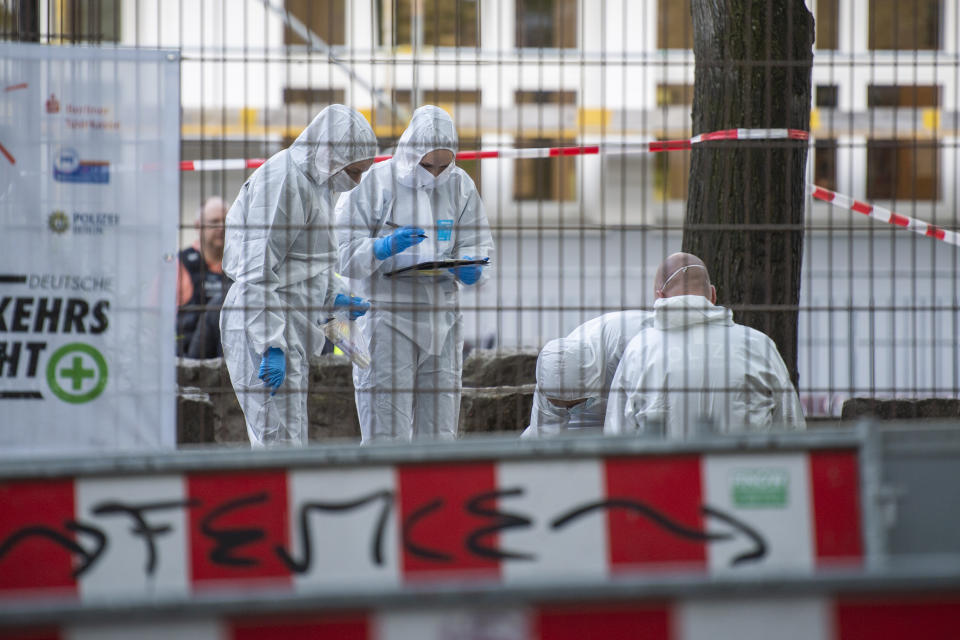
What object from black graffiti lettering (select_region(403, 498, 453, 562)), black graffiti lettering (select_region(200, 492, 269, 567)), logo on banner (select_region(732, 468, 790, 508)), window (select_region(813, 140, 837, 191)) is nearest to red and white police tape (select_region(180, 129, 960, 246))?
logo on banner (select_region(732, 468, 790, 508))

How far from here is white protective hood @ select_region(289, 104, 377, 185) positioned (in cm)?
519

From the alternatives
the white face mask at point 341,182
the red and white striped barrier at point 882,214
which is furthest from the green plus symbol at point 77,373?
the red and white striped barrier at point 882,214

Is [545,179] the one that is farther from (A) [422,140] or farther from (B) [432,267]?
(B) [432,267]

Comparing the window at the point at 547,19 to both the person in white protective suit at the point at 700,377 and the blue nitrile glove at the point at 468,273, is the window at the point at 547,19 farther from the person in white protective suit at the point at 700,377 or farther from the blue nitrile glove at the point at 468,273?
the person in white protective suit at the point at 700,377

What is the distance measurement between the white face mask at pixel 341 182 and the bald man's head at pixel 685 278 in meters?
1.40

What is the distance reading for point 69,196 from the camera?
4.25m

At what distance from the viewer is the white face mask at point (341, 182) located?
5.30 metres

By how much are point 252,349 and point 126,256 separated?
2.92ft

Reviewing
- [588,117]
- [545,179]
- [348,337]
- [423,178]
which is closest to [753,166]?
[423,178]

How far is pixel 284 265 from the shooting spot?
518 centimetres

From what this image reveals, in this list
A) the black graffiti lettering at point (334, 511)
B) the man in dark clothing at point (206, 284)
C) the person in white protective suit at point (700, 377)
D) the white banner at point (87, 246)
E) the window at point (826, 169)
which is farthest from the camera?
the window at point (826, 169)

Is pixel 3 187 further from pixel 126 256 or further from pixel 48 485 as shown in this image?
pixel 48 485

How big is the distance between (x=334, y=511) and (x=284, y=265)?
280 cm

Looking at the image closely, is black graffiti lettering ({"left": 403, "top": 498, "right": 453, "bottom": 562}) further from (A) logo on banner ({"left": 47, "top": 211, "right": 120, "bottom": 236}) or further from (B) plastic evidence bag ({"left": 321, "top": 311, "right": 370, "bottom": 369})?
(B) plastic evidence bag ({"left": 321, "top": 311, "right": 370, "bottom": 369})
